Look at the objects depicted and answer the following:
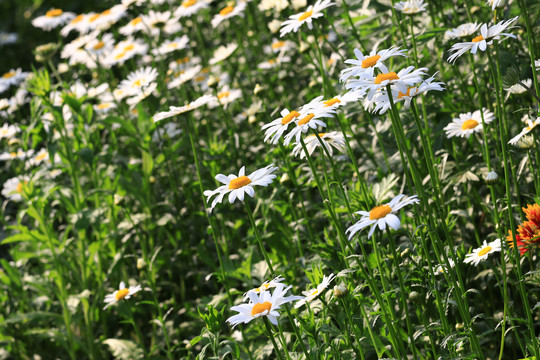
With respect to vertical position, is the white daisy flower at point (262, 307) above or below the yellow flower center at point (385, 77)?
below

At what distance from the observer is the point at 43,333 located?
120 inches

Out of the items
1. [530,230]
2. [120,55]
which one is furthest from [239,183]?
[120,55]

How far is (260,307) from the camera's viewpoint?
4.61ft

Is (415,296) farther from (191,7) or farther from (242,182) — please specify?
(191,7)

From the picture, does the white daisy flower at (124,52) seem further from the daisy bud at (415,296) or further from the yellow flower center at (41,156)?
the daisy bud at (415,296)

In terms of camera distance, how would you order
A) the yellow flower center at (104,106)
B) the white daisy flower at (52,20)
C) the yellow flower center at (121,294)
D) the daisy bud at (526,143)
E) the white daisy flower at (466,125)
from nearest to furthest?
the daisy bud at (526,143) < the white daisy flower at (466,125) < the yellow flower center at (121,294) < the yellow flower center at (104,106) < the white daisy flower at (52,20)

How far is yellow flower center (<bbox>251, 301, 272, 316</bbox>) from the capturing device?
1393 millimetres

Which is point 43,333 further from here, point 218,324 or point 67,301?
point 218,324

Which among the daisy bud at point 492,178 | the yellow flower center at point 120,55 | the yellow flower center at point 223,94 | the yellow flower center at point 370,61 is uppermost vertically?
the yellow flower center at point 120,55

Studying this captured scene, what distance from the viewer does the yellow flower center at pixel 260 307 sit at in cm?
139

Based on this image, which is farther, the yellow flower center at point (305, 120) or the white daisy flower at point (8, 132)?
the white daisy flower at point (8, 132)

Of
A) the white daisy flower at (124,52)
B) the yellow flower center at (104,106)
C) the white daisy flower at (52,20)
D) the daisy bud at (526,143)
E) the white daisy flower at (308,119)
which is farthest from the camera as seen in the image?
the white daisy flower at (52,20)

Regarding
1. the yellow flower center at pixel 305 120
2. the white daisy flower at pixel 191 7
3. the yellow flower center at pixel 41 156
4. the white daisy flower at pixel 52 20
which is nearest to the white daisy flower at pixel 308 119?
the yellow flower center at pixel 305 120

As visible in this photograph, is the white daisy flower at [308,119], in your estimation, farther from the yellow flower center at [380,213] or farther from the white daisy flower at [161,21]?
the white daisy flower at [161,21]
